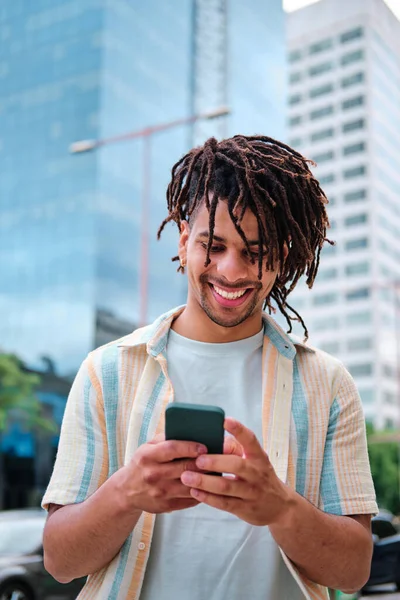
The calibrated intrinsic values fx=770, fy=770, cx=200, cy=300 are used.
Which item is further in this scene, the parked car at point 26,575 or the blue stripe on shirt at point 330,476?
the parked car at point 26,575

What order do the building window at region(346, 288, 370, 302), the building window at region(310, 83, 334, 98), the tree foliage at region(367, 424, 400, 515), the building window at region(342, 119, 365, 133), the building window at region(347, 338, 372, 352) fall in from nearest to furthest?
the tree foliage at region(367, 424, 400, 515), the building window at region(347, 338, 372, 352), the building window at region(346, 288, 370, 302), the building window at region(342, 119, 365, 133), the building window at region(310, 83, 334, 98)

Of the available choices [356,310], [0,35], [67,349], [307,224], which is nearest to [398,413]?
[356,310]

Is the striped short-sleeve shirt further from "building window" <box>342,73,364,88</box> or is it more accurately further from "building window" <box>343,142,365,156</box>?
"building window" <box>342,73,364,88</box>

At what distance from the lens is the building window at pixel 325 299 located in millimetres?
57844

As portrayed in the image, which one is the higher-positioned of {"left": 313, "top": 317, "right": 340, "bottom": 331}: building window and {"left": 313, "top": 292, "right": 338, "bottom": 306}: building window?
{"left": 313, "top": 292, "right": 338, "bottom": 306}: building window

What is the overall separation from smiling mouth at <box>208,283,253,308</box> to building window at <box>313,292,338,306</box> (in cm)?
5689

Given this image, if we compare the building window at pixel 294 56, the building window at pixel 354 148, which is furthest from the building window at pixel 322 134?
the building window at pixel 294 56

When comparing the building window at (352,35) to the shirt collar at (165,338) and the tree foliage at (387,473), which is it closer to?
the tree foliage at (387,473)

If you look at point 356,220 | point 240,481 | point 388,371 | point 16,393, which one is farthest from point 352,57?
point 240,481

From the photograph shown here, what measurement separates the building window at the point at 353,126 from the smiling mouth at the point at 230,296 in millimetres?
60734

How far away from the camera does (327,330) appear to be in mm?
58062

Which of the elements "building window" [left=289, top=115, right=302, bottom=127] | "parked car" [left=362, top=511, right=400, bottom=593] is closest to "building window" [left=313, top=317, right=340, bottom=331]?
"building window" [left=289, top=115, right=302, bottom=127]

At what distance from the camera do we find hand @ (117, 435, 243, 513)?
121cm

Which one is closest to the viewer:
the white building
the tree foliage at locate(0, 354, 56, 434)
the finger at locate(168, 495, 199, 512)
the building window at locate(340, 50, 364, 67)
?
the finger at locate(168, 495, 199, 512)
